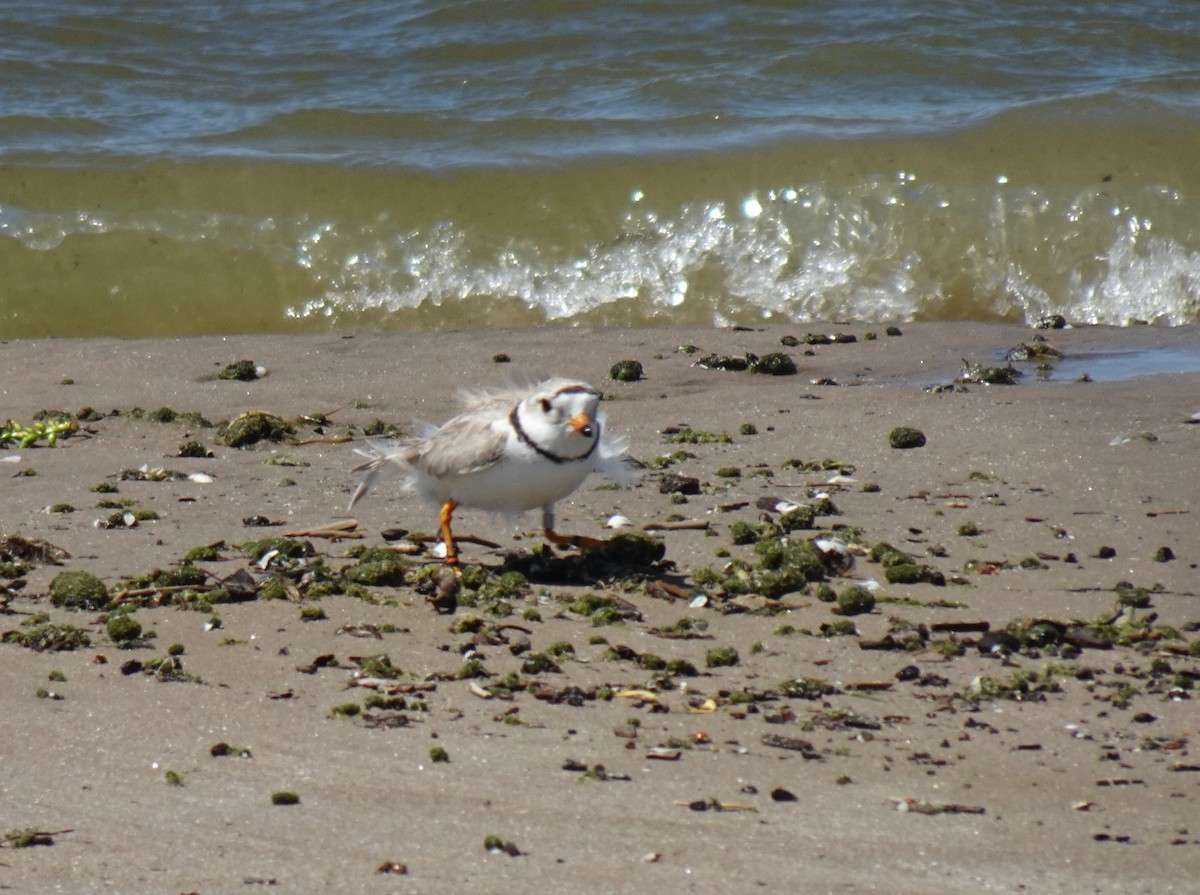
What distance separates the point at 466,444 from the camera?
5.46 meters

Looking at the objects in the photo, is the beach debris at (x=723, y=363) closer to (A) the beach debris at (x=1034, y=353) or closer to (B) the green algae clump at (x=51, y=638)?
(A) the beach debris at (x=1034, y=353)

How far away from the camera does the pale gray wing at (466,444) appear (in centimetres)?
538

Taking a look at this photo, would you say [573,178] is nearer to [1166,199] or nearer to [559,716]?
[1166,199]

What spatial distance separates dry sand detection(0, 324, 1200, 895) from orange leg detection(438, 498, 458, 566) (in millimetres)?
255

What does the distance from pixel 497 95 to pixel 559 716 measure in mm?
11355

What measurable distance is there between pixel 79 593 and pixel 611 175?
8561mm

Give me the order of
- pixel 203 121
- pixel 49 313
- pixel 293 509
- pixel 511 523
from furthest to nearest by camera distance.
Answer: pixel 203 121, pixel 49 313, pixel 293 509, pixel 511 523

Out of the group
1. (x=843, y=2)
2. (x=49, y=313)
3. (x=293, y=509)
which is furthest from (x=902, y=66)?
(x=293, y=509)

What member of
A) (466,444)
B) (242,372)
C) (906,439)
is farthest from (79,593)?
(242,372)

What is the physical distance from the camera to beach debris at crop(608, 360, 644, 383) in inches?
346

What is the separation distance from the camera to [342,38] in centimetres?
1625

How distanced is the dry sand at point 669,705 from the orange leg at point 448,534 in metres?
0.26

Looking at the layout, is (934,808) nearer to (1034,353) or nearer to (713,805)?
(713,805)

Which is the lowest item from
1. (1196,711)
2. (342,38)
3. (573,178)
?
(1196,711)
